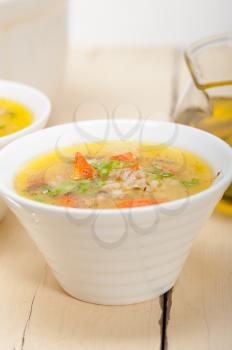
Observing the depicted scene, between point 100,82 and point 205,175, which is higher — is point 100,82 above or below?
below

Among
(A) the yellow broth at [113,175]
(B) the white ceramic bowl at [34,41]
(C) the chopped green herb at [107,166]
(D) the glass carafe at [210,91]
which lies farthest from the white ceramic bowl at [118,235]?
(B) the white ceramic bowl at [34,41]

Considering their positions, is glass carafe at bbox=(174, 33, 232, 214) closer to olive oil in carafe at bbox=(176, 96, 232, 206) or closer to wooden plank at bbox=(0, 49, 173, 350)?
olive oil in carafe at bbox=(176, 96, 232, 206)

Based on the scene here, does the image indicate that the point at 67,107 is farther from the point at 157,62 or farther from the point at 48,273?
the point at 48,273

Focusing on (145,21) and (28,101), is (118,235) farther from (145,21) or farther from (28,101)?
(145,21)

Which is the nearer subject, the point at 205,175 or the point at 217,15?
the point at 205,175

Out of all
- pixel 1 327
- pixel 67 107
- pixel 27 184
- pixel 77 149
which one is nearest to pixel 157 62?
pixel 67 107

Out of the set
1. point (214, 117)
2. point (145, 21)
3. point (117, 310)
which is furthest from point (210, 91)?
point (145, 21)

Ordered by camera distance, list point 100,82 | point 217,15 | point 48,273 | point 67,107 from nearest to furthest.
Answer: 1. point 48,273
2. point 67,107
3. point 100,82
4. point 217,15
